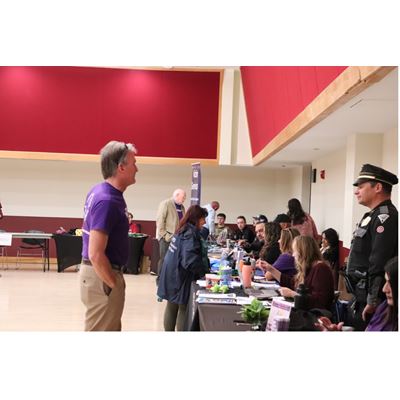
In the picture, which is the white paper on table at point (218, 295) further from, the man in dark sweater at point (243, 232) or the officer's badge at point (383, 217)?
the man in dark sweater at point (243, 232)

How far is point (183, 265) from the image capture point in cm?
430

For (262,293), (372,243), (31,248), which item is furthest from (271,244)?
(31,248)

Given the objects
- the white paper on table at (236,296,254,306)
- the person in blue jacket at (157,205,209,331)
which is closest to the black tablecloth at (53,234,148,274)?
the person in blue jacket at (157,205,209,331)

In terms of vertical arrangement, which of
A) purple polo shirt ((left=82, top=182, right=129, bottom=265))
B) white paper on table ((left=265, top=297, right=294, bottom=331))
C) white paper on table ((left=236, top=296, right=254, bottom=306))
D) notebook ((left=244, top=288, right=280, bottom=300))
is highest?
purple polo shirt ((left=82, top=182, right=129, bottom=265))

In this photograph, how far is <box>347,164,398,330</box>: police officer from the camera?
324 centimetres

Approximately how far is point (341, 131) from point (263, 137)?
2721 millimetres

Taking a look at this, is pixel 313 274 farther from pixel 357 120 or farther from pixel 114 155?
pixel 357 120

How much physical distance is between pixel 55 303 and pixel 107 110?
16.0ft

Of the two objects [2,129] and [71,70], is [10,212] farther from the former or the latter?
[71,70]

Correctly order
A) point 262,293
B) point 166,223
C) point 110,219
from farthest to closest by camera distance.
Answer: point 166,223 → point 262,293 → point 110,219

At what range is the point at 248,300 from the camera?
375 centimetres

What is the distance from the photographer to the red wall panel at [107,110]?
11.0 m

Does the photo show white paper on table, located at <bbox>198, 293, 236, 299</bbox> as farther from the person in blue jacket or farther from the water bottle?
the water bottle

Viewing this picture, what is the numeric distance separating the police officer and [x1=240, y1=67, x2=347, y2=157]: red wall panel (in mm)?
704
